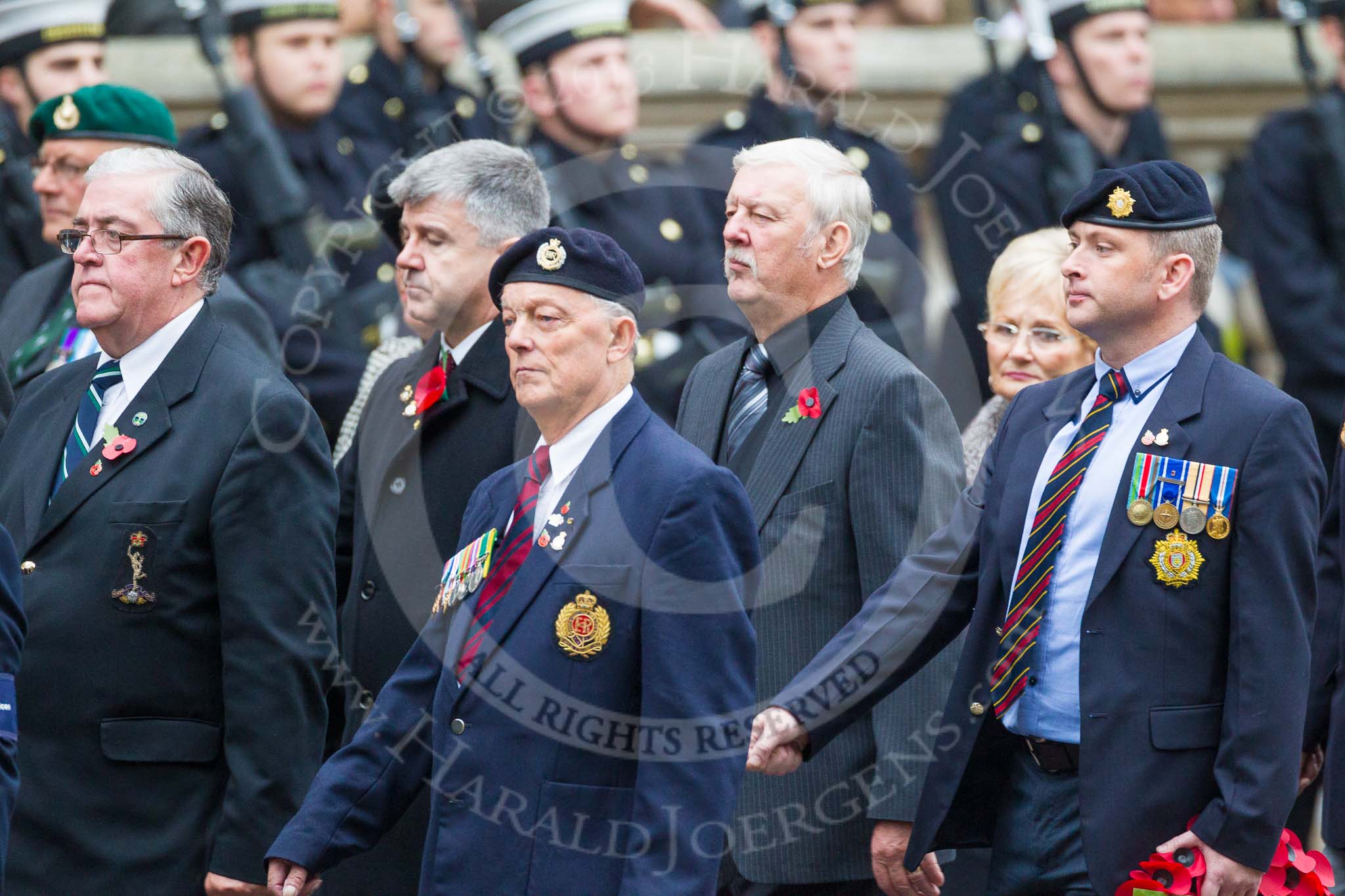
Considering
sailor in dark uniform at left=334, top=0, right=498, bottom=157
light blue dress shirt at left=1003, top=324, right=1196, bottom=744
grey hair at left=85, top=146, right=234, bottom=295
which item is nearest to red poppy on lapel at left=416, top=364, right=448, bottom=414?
grey hair at left=85, top=146, right=234, bottom=295

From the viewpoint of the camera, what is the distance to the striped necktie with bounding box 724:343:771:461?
4734 millimetres

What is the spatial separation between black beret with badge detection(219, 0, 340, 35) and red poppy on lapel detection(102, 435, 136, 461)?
11.0 ft

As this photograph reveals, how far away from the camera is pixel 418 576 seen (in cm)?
485

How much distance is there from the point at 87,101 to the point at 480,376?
5.46 ft

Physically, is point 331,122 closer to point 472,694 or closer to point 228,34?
point 228,34

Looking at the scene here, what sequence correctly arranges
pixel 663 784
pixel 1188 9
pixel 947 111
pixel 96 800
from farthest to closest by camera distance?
pixel 1188 9 → pixel 947 111 → pixel 96 800 → pixel 663 784

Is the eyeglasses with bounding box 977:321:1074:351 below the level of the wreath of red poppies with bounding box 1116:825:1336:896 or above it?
above

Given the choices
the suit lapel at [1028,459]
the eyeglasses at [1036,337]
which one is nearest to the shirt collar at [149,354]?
the suit lapel at [1028,459]

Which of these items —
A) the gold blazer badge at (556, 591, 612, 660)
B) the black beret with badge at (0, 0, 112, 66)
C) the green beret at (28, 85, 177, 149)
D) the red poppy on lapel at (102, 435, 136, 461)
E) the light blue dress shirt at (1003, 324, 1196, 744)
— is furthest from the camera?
the black beret with badge at (0, 0, 112, 66)

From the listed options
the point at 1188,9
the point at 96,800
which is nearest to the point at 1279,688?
the point at 96,800

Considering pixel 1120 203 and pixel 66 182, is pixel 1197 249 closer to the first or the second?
pixel 1120 203

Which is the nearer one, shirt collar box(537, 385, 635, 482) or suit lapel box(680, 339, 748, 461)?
shirt collar box(537, 385, 635, 482)

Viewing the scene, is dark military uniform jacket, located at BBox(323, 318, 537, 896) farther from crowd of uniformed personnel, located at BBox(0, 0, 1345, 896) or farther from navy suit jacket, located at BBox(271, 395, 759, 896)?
navy suit jacket, located at BBox(271, 395, 759, 896)

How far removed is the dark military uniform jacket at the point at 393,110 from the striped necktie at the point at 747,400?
3145mm
